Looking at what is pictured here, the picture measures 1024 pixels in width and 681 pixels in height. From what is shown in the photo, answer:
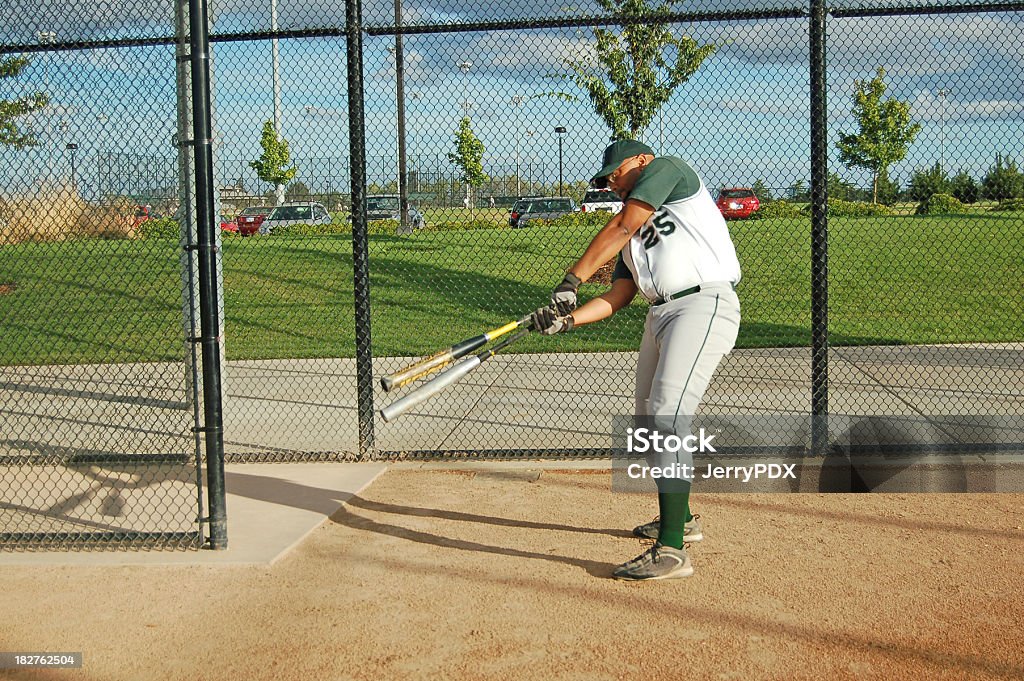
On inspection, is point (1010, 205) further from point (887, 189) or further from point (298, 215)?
point (298, 215)

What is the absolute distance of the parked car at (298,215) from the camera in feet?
30.4

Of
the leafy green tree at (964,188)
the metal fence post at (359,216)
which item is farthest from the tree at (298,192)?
the leafy green tree at (964,188)

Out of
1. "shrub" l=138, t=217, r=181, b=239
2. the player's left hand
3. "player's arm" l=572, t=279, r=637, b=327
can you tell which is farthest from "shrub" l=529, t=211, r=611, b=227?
the player's left hand

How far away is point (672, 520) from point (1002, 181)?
5867mm

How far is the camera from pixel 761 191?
8.53 m

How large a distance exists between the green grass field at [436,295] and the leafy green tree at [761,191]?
187 cm

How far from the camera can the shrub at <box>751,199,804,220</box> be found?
384 inches

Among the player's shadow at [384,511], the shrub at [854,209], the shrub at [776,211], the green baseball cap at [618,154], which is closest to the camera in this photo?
the green baseball cap at [618,154]

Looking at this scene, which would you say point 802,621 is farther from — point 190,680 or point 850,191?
point 850,191

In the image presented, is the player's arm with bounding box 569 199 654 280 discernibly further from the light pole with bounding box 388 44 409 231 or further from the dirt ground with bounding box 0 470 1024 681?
the light pole with bounding box 388 44 409 231

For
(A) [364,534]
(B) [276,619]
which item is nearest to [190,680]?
(B) [276,619]

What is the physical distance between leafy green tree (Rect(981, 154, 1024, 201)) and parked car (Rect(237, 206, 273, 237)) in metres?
5.95

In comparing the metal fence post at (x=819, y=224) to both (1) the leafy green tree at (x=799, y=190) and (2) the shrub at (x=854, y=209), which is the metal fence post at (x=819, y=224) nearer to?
(1) the leafy green tree at (x=799, y=190)

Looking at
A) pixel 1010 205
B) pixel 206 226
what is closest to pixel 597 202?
pixel 1010 205
